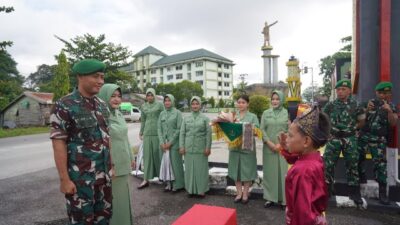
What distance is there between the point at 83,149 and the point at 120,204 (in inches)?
40.8

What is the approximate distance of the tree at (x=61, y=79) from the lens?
24000mm

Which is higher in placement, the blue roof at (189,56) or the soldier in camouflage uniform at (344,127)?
the blue roof at (189,56)

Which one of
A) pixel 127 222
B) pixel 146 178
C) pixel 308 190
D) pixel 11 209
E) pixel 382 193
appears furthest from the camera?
pixel 146 178

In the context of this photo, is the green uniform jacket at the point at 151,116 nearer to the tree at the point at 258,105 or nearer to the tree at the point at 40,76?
the tree at the point at 258,105

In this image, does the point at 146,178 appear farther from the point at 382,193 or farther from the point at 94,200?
the point at 382,193

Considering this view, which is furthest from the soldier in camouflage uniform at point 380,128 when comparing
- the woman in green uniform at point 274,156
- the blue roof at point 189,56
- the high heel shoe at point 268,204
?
the blue roof at point 189,56

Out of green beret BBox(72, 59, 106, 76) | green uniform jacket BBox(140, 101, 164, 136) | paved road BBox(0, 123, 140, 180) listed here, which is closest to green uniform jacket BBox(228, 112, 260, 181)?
green uniform jacket BBox(140, 101, 164, 136)

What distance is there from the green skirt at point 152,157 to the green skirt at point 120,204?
8.02 feet

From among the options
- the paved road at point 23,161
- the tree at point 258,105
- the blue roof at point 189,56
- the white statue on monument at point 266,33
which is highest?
the blue roof at point 189,56

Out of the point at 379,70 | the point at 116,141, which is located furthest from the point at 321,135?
the point at 379,70

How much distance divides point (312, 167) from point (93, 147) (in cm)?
181

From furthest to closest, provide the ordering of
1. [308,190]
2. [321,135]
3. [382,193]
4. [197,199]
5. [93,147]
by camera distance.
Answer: [197,199], [382,193], [93,147], [321,135], [308,190]

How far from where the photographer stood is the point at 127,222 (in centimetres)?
333

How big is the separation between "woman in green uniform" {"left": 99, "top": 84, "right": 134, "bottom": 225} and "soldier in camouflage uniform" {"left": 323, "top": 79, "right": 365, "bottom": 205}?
283 cm
